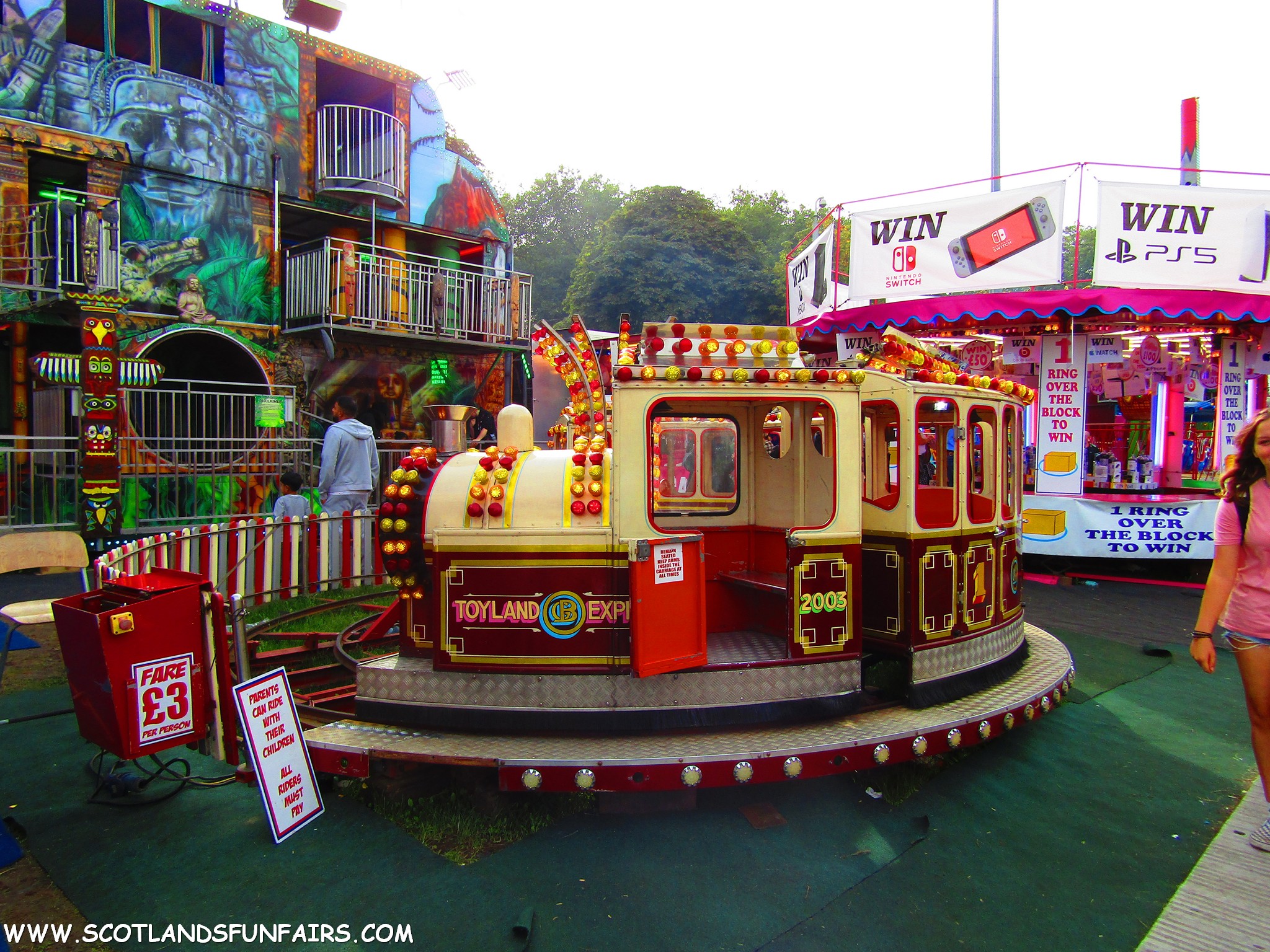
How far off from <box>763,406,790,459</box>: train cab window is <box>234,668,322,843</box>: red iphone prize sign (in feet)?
11.4

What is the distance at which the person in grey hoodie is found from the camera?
8.71 meters

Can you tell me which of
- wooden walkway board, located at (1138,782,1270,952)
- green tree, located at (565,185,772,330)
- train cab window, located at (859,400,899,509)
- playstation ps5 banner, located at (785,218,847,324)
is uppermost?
green tree, located at (565,185,772,330)

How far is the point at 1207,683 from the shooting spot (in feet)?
21.3

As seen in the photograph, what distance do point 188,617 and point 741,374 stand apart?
10.3 ft

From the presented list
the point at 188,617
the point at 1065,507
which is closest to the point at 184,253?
the point at 188,617

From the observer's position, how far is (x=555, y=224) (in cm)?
5050

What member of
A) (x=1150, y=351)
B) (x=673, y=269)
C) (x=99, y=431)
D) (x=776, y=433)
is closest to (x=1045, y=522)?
(x=1150, y=351)

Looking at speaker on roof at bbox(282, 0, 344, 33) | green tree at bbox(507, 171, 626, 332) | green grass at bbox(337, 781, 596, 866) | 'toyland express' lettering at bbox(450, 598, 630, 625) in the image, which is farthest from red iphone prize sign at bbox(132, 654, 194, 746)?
green tree at bbox(507, 171, 626, 332)

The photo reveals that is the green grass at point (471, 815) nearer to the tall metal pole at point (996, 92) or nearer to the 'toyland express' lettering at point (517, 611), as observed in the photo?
the 'toyland express' lettering at point (517, 611)

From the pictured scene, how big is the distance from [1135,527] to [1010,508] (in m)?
6.31

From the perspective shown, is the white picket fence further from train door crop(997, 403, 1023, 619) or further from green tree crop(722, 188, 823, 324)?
green tree crop(722, 188, 823, 324)

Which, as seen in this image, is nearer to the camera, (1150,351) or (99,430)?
(99,430)

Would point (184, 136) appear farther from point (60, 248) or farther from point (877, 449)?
point (877, 449)

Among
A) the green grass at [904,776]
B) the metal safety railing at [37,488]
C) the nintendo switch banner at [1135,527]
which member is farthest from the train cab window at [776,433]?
the metal safety railing at [37,488]
